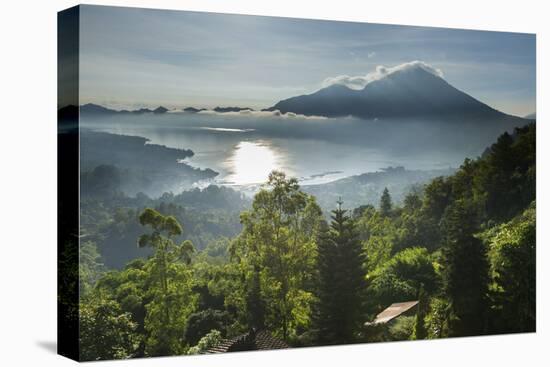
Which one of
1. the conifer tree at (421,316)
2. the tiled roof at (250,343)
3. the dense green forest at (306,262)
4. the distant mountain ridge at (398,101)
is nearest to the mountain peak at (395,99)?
the distant mountain ridge at (398,101)

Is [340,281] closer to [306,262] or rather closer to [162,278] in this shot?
[306,262]

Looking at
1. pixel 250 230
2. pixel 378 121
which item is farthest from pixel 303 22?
pixel 250 230

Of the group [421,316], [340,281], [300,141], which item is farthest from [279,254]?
[421,316]

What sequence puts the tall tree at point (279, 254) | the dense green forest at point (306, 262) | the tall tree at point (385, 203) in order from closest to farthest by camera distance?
the dense green forest at point (306, 262) → the tall tree at point (279, 254) → the tall tree at point (385, 203)

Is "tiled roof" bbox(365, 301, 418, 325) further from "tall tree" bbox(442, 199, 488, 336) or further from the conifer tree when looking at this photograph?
"tall tree" bbox(442, 199, 488, 336)

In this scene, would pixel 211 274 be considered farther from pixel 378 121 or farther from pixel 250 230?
pixel 378 121

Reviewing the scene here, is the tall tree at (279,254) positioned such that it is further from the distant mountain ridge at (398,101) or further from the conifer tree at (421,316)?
the conifer tree at (421,316)

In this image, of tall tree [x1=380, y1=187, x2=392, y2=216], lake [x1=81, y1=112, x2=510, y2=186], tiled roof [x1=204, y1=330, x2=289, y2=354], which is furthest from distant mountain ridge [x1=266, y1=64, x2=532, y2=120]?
tiled roof [x1=204, y1=330, x2=289, y2=354]
